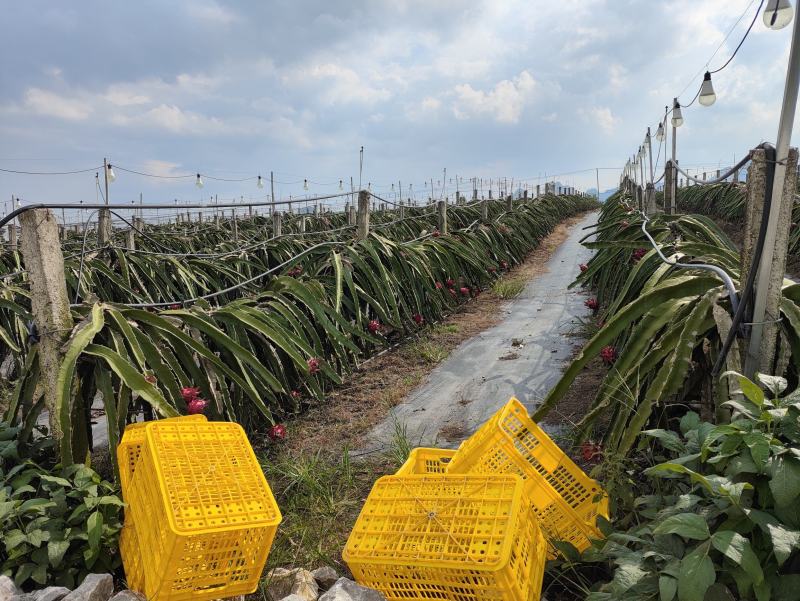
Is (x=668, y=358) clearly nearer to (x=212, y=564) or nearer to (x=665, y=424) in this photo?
(x=665, y=424)

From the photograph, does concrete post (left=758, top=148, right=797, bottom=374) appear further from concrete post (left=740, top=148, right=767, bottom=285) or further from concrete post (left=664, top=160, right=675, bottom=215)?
concrete post (left=664, top=160, right=675, bottom=215)

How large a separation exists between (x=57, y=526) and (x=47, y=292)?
0.89 metres

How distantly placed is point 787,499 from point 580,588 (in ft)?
2.16

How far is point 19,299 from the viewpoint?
4172 millimetres

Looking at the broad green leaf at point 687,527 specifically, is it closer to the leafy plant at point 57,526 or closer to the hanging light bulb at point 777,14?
the leafy plant at point 57,526

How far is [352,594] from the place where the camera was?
150 cm

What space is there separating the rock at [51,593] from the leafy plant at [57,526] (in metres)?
0.10

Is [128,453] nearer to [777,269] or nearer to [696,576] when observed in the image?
[696,576]

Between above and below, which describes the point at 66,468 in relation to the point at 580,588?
above

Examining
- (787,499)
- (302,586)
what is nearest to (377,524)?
(302,586)

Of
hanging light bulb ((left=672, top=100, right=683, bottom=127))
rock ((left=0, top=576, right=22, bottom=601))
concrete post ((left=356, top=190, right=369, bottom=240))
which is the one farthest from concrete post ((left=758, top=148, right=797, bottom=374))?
hanging light bulb ((left=672, top=100, right=683, bottom=127))

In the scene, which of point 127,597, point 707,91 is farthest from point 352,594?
point 707,91

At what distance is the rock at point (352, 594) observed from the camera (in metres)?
1.48

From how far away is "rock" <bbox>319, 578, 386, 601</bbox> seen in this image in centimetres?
148
